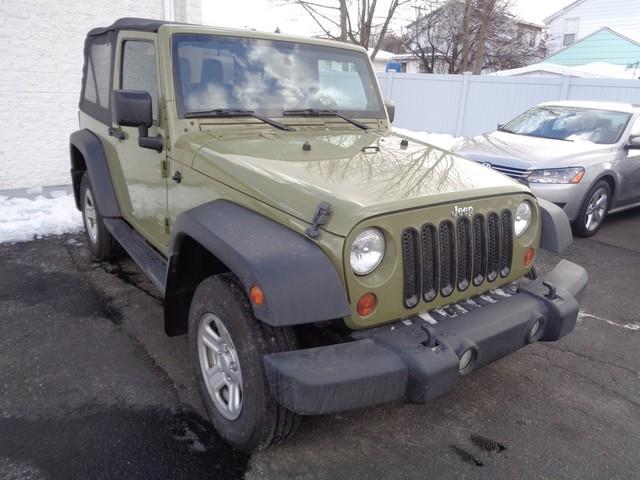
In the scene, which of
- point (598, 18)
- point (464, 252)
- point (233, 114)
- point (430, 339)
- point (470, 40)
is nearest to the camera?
point (430, 339)

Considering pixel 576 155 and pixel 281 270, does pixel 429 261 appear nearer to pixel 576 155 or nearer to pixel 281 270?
pixel 281 270

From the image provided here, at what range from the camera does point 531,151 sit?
6465mm

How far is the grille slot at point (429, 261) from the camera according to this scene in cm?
235

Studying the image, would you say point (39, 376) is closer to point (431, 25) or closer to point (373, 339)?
point (373, 339)

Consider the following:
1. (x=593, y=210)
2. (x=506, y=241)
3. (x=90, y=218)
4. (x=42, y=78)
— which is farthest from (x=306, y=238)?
(x=42, y=78)

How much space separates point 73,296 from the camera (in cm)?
426

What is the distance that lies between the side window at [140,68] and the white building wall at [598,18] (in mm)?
26177

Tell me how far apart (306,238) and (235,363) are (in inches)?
28.0

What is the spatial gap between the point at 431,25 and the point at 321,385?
87.0 ft

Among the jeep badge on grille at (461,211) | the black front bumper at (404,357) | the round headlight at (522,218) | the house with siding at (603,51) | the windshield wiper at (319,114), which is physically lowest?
the black front bumper at (404,357)

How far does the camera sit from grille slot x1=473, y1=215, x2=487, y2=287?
258 cm

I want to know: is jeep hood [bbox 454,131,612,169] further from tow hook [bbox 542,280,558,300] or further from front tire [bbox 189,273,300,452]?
front tire [bbox 189,273,300,452]

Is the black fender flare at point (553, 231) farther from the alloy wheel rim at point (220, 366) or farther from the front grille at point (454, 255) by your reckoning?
the alloy wheel rim at point (220, 366)

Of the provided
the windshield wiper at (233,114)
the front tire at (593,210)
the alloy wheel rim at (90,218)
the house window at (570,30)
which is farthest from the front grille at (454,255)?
the house window at (570,30)
